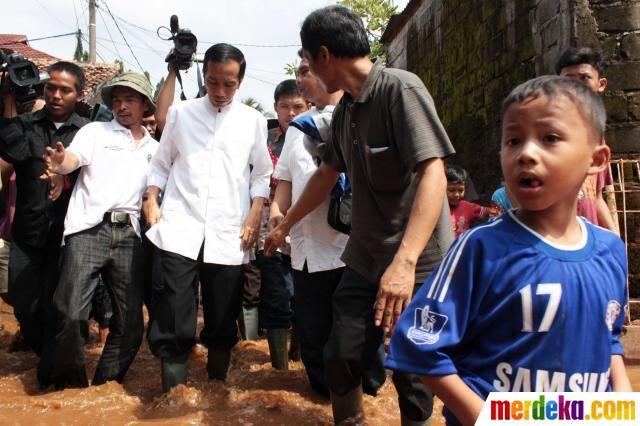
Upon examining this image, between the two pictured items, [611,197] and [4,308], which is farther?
[4,308]

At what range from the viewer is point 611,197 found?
14.6ft

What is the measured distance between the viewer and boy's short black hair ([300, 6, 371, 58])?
2.65m

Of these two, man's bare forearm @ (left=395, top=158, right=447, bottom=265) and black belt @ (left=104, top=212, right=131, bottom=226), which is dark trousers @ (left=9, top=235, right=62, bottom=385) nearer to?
black belt @ (left=104, top=212, right=131, bottom=226)

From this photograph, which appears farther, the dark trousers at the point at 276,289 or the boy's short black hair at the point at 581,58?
the dark trousers at the point at 276,289

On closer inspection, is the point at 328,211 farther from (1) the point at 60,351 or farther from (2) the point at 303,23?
(1) the point at 60,351

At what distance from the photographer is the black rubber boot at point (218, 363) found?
3.82 m

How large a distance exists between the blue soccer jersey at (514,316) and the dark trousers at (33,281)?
3073 mm

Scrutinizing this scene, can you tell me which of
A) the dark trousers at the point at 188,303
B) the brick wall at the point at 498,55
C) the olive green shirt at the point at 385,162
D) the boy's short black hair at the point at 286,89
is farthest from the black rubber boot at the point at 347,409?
the brick wall at the point at 498,55

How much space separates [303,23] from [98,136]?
1.77 metres

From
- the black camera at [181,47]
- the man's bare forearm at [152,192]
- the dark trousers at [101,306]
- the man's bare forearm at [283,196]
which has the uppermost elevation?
the black camera at [181,47]

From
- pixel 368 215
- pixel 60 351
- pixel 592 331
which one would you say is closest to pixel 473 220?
pixel 368 215

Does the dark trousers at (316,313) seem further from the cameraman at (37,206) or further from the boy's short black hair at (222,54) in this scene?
the cameraman at (37,206)

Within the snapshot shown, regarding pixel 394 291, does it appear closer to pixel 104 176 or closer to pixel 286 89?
pixel 104 176

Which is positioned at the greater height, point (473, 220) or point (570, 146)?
point (570, 146)
